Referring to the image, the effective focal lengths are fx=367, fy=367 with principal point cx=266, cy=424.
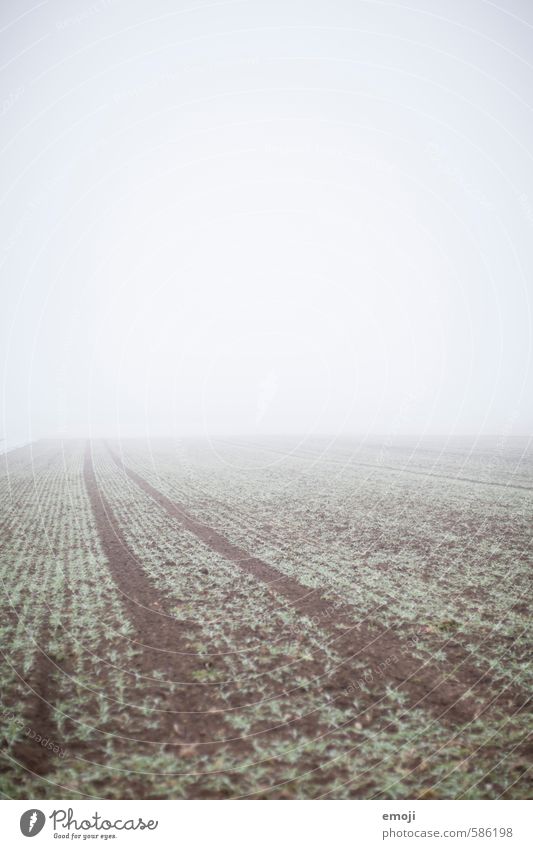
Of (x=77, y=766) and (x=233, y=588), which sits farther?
(x=233, y=588)

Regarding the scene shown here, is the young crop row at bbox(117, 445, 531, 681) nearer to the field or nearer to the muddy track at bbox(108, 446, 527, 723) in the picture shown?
the field

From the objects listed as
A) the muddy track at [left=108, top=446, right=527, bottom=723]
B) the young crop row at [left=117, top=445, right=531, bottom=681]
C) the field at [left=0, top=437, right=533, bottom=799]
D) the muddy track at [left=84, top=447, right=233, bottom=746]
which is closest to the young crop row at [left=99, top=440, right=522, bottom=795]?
the field at [left=0, top=437, right=533, bottom=799]

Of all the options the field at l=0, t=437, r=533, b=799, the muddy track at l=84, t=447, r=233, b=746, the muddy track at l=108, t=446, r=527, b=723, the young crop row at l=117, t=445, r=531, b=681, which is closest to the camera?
the field at l=0, t=437, r=533, b=799

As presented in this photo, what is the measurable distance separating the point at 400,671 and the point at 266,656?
3248 mm

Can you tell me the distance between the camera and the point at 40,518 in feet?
71.6

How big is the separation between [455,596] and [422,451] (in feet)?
164

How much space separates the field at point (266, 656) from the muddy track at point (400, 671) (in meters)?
0.05

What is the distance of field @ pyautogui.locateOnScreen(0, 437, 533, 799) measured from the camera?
245 inches

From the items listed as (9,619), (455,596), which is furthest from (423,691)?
(9,619)

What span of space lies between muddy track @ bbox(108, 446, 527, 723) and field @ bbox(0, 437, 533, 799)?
1.8 inches

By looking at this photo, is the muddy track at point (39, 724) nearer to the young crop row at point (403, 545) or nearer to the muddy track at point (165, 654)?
the muddy track at point (165, 654)

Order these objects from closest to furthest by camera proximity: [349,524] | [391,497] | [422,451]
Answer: [349,524] → [391,497] → [422,451]
